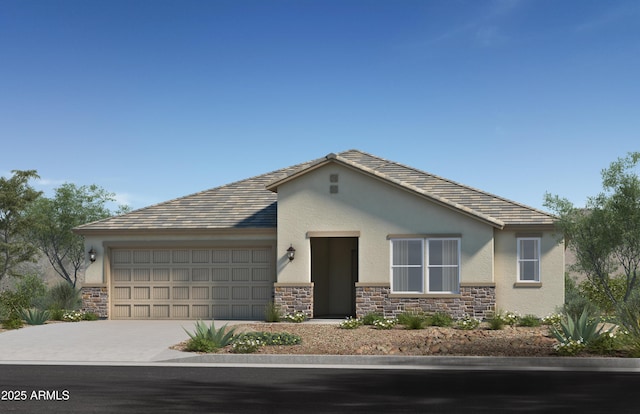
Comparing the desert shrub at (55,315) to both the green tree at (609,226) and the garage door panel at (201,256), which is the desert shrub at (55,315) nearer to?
the garage door panel at (201,256)

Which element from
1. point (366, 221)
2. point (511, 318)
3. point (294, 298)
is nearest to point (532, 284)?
point (511, 318)

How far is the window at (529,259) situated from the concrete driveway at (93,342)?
1017cm

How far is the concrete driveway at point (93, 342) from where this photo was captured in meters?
17.2

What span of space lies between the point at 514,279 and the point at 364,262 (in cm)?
506

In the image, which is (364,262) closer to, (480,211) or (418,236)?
(418,236)

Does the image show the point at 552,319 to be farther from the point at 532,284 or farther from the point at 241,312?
the point at 241,312

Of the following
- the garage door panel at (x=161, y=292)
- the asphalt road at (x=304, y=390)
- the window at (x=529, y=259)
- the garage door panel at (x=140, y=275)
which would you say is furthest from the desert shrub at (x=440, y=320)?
the garage door panel at (x=140, y=275)

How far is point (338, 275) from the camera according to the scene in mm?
28359

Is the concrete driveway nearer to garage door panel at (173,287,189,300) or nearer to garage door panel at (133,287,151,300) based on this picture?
garage door panel at (173,287,189,300)

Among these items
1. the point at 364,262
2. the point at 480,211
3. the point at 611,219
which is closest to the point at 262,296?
the point at 364,262

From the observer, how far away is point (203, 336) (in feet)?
57.8

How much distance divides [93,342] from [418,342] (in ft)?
27.2

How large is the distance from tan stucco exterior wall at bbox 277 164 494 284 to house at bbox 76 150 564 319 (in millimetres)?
33

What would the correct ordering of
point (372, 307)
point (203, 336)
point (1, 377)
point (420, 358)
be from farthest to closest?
point (372, 307)
point (203, 336)
point (420, 358)
point (1, 377)
